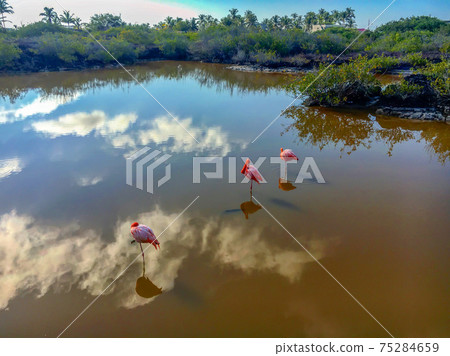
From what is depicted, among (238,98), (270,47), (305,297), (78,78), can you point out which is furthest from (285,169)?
(270,47)

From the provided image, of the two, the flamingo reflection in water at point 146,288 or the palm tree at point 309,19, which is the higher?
the palm tree at point 309,19

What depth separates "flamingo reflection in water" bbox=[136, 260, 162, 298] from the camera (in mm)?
4148

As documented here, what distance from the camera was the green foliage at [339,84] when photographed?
41.9 ft

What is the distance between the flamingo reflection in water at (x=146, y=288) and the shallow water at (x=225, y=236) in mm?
18

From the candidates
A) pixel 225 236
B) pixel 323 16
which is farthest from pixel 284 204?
pixel 323 16

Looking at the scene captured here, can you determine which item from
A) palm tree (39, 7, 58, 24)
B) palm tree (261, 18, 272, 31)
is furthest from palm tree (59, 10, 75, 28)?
palm tree (261, 18, 272, 31)

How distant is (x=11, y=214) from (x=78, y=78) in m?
17.4

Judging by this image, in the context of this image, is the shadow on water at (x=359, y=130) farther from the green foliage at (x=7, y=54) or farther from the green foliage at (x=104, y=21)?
the green foliage at (x=104, y=21)

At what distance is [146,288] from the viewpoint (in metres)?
4.23

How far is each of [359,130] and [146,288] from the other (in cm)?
937

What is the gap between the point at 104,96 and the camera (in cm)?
1527

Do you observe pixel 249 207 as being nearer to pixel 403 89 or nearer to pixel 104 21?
pixel 403 89

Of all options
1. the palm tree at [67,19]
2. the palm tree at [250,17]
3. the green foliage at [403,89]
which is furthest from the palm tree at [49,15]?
the green foliage at [403,89]

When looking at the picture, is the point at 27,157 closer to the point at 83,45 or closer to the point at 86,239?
the point at 86,239
